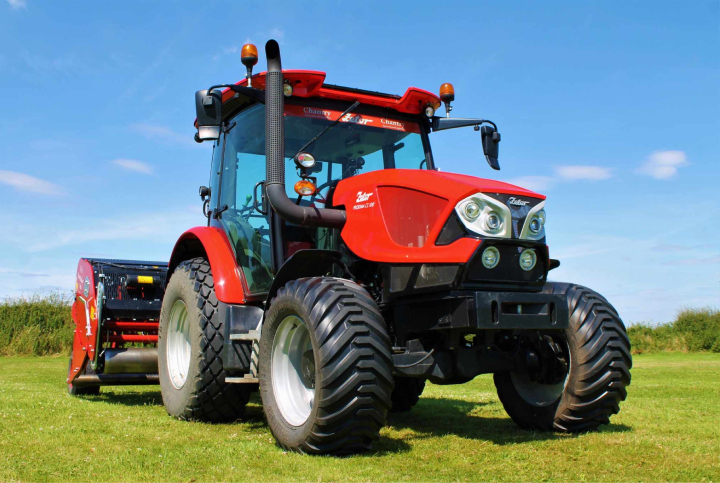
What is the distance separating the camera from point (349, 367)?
13.3 ft

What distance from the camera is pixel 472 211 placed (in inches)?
174

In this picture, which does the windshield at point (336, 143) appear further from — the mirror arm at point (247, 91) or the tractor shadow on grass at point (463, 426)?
the tractor shadow on grass at point (463, 426)

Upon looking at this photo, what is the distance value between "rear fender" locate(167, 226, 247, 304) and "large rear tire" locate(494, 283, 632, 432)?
8.82 ft

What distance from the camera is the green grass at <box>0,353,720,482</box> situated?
3.85m

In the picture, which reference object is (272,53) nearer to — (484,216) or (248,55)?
(248,55)

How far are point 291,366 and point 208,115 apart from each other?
6.65ft

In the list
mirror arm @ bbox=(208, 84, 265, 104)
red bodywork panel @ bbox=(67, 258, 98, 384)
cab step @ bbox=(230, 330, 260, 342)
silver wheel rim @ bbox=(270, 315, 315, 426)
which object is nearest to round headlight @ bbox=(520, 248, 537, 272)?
silver wheel rim @ bbox=(270, 315, 315, 426)

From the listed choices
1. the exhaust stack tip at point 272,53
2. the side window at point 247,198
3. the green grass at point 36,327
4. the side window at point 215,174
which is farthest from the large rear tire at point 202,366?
the green grass at point 36,327

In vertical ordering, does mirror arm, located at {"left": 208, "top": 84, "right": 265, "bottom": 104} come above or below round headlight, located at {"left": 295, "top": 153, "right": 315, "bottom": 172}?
above

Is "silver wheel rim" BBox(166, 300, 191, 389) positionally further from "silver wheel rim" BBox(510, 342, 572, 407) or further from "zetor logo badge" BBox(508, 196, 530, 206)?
"zetor logo badge" BBox(508, 196, 530, 206)

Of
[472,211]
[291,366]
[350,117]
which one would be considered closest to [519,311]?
[472,211]

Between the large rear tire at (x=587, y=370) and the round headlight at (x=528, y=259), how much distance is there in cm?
76

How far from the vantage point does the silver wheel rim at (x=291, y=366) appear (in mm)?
4805

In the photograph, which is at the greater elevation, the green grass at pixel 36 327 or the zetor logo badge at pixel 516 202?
the zetor logo badge at pixel 516 202
